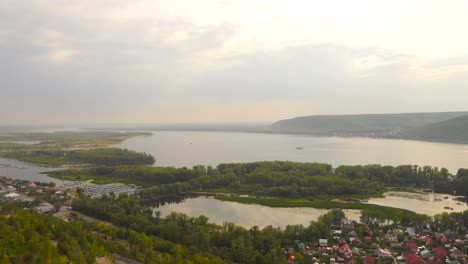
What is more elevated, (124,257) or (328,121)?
(328,121)

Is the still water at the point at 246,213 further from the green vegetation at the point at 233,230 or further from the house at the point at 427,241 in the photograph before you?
the house at the point at 427,241

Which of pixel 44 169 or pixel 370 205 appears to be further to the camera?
pixel 44 169

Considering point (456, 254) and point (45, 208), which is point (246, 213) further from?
point (45, 208)

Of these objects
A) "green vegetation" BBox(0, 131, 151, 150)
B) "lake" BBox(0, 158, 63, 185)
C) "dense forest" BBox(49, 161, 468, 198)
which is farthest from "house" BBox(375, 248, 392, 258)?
"green vegetation" BBox(0, 131, 151, 150)

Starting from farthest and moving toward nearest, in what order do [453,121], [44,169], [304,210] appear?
[453,121] → [44,169] → [304,210]

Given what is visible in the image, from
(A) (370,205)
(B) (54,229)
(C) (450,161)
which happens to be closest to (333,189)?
(A) (370,205)

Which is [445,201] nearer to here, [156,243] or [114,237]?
[156,243]
